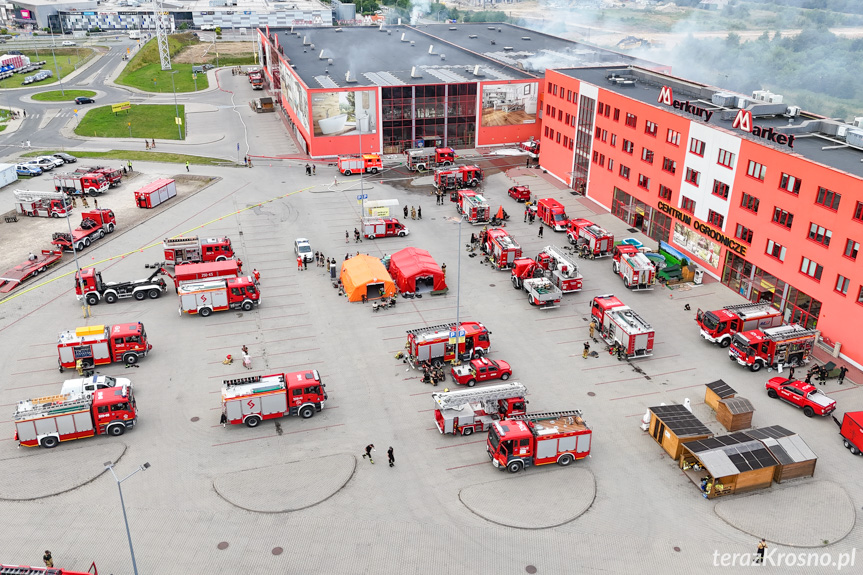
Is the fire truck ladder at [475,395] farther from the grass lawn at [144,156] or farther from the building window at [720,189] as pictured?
the grass lawn at [144,156]

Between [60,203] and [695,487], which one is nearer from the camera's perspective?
[695,487]

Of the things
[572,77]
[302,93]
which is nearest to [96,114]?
[302,93]

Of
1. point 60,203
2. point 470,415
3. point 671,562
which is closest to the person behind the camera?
point 671,562

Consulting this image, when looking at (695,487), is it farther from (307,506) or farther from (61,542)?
(61,542)

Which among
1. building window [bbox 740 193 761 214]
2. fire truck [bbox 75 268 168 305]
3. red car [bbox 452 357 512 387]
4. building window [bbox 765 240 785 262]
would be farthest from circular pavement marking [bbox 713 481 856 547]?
fire truck [bbox 75 268 168 305]

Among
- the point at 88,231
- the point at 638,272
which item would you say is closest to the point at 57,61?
the point at 88,231

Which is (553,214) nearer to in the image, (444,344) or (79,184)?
(444,344)

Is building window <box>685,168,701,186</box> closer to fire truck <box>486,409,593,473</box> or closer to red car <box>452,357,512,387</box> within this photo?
red car <box>452,357,512,387</box>

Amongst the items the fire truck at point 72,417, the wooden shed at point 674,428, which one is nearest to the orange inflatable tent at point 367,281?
the fire truck at point 72,417
